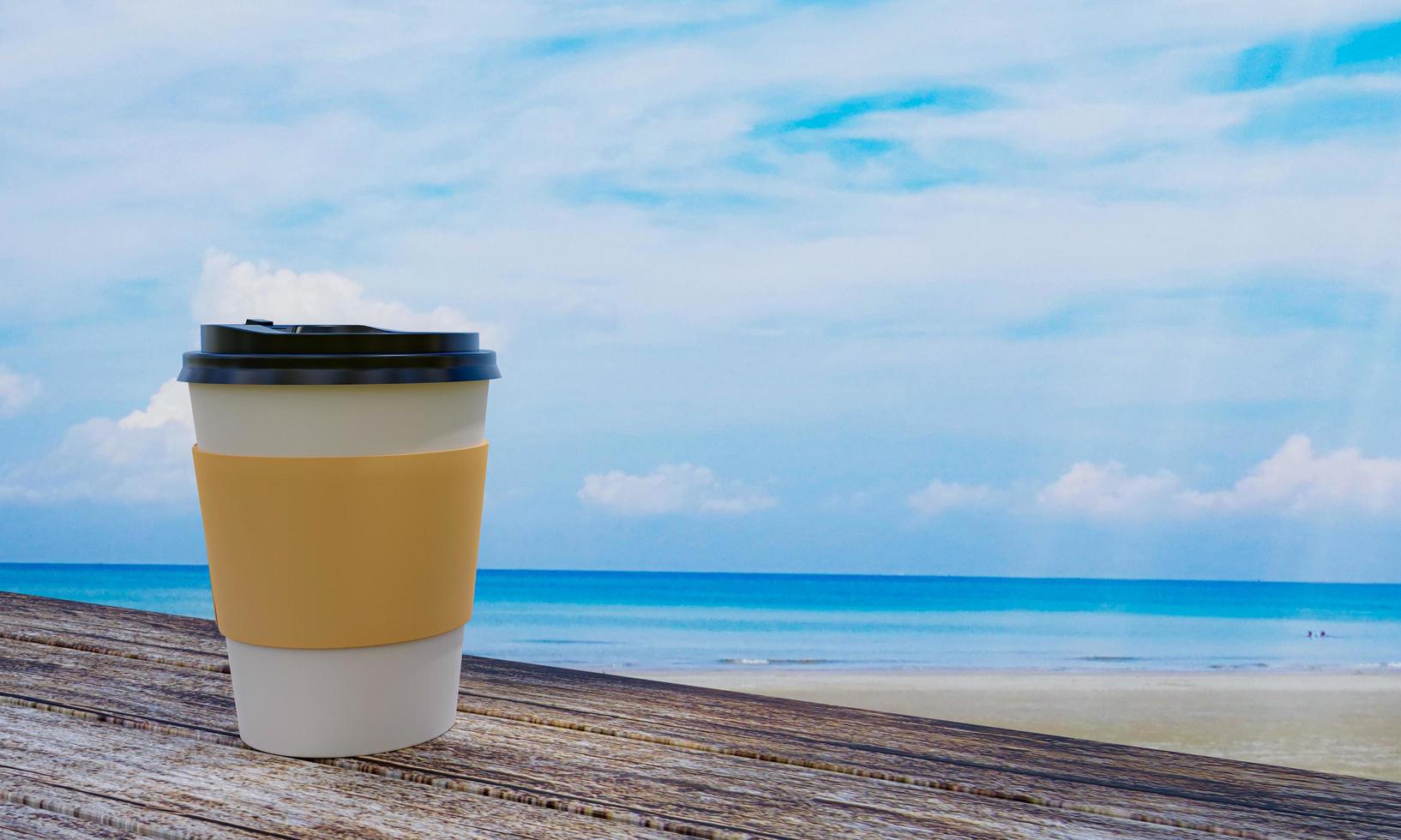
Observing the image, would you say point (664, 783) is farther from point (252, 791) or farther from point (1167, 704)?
point (1167, 704)

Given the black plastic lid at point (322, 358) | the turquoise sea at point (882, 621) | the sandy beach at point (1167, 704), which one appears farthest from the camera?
the turquoise sea at point (882, 621)

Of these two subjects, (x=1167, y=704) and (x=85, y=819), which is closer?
(x=85, y=819)

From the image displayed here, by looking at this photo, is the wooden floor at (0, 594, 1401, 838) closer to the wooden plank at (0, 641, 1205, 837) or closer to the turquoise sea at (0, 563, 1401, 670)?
the wooden plank at (0, 641, 1205, 837)

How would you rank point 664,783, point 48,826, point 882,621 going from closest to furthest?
1. point 48,826
2. point 664,783
3. point 882,621

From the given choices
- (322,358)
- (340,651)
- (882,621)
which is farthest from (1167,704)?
(322,358)

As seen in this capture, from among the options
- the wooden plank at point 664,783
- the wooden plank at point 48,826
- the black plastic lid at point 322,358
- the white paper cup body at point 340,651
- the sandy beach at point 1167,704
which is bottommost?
the sandy beach at point 1167,704

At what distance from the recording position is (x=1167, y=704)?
9359mm

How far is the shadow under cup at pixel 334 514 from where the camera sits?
0.96 meters

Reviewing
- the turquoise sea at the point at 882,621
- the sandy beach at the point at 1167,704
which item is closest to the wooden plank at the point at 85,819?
the sandy beach at the point at 1167,704

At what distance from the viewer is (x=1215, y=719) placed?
28.0 ft

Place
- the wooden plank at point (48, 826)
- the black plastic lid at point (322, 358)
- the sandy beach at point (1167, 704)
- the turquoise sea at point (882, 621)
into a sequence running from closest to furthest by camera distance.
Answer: the wooden plank at point (48, 826) < the black plastic lid at point (322, 358) < the sandy beach at point (1167, 704) < the turquoise sea at point (882, 621)

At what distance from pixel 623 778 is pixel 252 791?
1.09 feet

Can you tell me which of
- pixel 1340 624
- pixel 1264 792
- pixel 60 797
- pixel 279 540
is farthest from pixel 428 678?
pixel 1340 624

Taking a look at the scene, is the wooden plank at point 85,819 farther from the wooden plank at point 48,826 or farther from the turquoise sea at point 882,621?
the turquoise sea at point 882,621
